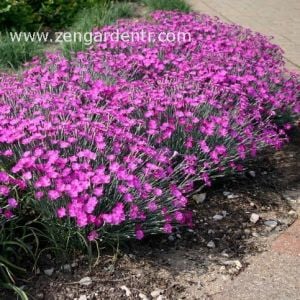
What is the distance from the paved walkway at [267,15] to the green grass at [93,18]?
198cm

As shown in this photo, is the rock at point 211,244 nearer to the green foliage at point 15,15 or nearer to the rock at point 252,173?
the rock at point 252,173

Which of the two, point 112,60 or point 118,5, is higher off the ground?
point 112,60

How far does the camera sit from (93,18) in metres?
7.16

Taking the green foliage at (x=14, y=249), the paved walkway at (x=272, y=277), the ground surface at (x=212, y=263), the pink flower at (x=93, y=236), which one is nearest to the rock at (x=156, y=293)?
the ground surface at (x=212, y=263)

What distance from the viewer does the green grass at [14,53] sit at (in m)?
5.94

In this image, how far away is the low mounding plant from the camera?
285 cm

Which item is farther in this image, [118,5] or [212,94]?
[118,5]

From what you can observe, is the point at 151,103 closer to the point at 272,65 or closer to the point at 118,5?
the point at 272,65

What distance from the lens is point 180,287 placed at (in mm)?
2832

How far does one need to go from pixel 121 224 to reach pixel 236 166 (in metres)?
1.11

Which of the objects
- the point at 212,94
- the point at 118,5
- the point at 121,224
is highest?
the point at 212,94

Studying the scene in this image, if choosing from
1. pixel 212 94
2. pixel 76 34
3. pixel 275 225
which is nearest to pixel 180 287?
pixel 275 225

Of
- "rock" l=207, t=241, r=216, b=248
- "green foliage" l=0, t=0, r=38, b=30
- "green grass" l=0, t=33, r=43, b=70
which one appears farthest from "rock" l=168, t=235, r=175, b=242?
"green foliage" l=0, t=0, r=38, b=30

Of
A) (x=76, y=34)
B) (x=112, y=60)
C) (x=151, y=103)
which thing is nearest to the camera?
(x=151, y=103)
